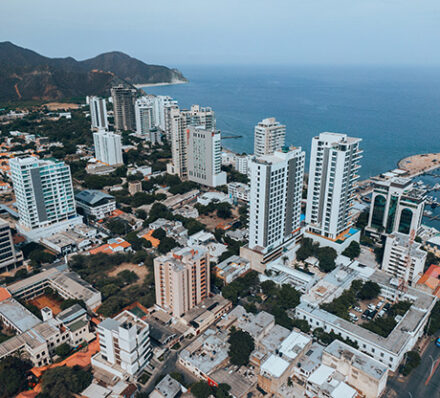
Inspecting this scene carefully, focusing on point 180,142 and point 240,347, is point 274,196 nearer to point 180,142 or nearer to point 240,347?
point 240,347

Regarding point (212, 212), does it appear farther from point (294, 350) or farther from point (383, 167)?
point (383, 167)

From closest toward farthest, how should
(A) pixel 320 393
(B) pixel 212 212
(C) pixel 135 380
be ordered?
1. (A) pixel 320 393
2. (C) pixel 135 380
3. (B) pixel 212 212

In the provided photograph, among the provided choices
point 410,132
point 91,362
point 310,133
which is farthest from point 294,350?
point 410,132

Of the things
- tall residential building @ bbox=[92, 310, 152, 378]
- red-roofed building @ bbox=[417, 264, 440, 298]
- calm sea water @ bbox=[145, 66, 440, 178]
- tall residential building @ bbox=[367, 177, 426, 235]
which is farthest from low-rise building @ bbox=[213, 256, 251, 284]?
calm sea water @ bbox=[145, 66, 440, 178]

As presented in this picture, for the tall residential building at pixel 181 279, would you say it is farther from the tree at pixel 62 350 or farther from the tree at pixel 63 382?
the tree at pixel 63 382

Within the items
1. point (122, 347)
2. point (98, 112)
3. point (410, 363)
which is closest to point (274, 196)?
point (410, 363)

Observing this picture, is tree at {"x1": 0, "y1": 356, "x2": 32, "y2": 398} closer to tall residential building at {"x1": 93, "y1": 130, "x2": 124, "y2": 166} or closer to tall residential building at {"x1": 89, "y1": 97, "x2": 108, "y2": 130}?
tall residential building at {"x1": 93, "y1": 130, "x2": 124, "y2": 166}
